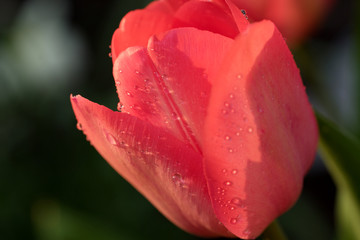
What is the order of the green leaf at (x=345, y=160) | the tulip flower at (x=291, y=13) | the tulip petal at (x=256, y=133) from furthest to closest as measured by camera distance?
the tulip flower at (x=291, y=13) < the green leaf at (x=345, y=160) < the tulip petal at (x=256, y=133)

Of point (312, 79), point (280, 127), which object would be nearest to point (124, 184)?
point (312, 79)

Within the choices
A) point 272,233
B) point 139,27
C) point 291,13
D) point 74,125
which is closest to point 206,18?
point 139,27

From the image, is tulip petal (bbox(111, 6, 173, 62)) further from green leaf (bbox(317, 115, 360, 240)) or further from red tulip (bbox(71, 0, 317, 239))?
green leaf (bbox(317, 115, 360, 240))

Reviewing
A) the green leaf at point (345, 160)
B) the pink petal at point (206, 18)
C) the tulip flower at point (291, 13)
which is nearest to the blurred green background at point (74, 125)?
the tulip flower at point (291, 13)

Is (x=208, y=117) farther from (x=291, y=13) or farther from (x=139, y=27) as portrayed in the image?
(x=291, y=13)

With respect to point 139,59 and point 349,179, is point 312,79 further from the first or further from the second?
point 139,59

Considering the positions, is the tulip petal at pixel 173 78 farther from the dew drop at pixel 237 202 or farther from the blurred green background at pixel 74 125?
the blurred green background at pixel 74 125

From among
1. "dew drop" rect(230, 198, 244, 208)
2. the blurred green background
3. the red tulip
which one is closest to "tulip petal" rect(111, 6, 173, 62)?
the red tulip
